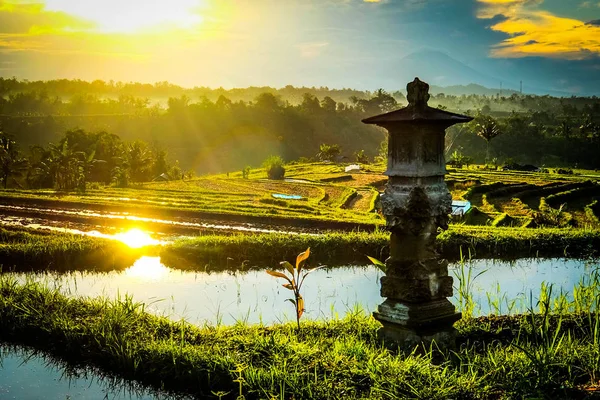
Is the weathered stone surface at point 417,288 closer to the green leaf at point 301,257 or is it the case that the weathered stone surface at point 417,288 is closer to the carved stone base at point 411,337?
the carved stone base at point 411,337

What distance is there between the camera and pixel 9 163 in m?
31.5

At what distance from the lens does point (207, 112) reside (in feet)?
252

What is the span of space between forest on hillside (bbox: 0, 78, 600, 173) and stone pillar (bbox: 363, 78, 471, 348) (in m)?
51.6

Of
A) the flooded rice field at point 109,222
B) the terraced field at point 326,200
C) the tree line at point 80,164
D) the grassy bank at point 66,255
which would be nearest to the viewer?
A: the grassy bank at point 66,255

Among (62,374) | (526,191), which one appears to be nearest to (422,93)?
(62,374)

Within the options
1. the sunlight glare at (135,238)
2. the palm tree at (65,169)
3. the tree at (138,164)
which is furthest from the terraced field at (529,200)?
the palm tree at (65,169)

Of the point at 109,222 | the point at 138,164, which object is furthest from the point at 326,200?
the point at 138,164

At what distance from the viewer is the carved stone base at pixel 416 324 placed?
5.89m

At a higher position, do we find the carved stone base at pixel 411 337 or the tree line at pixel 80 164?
the tree line at pixel 80 164

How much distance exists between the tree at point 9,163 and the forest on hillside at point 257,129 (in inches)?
1013

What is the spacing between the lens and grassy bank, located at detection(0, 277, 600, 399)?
4758 millimetres

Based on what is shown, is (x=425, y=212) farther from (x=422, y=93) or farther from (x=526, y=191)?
(x=526, y=191)

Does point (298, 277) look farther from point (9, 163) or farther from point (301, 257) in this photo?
point (9, 163)

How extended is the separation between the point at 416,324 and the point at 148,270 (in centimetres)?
747
